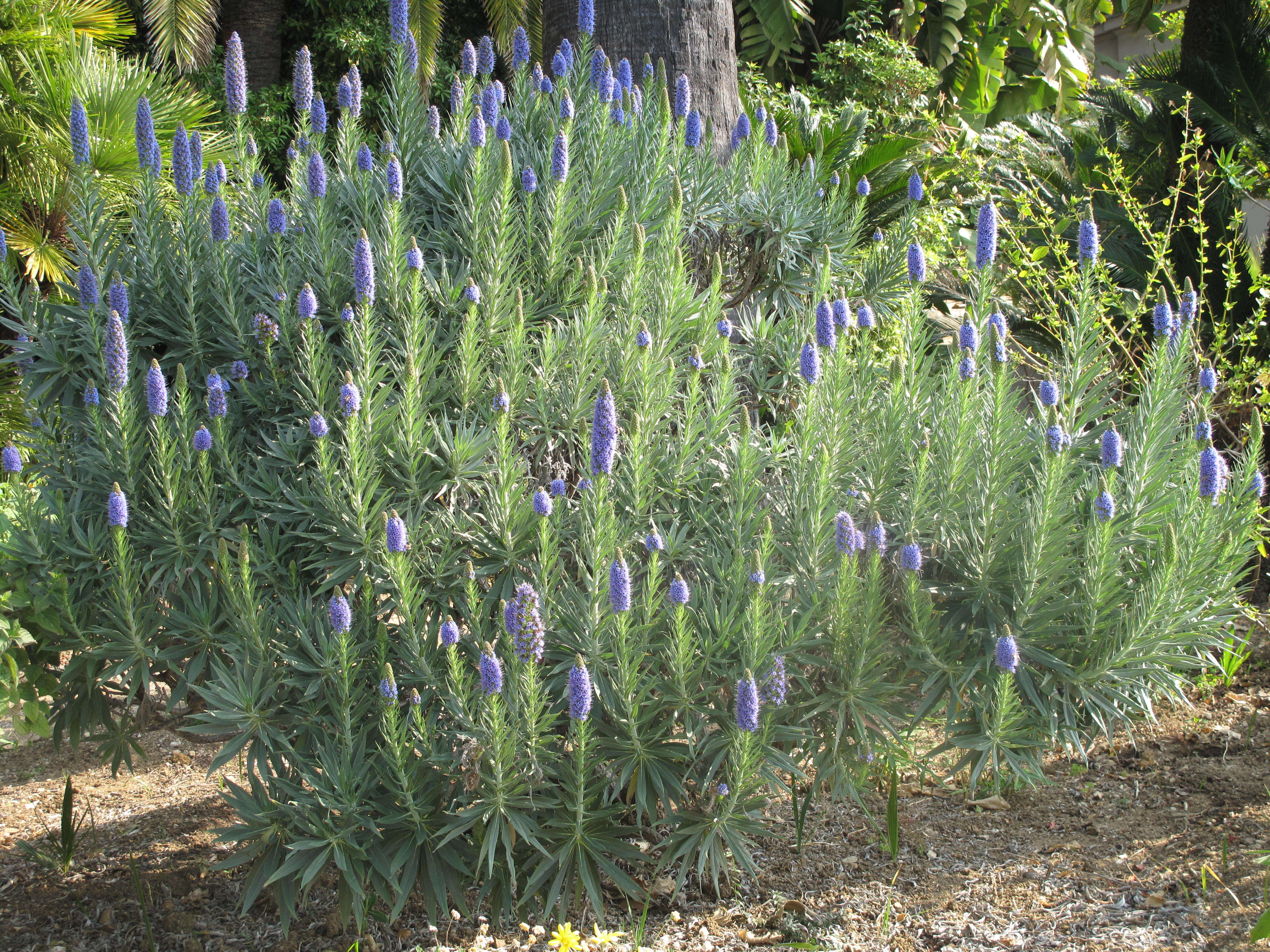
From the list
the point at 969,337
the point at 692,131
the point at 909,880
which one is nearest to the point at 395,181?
the point at 692,131

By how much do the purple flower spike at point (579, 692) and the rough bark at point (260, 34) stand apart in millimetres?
13257

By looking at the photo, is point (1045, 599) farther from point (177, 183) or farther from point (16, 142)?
point (16, 142)

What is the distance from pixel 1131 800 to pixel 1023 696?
142cm

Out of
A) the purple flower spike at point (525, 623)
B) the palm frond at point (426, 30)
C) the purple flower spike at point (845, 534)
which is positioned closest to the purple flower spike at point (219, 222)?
the purple flower spike at point (525, 623)

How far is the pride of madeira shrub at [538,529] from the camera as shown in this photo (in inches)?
108

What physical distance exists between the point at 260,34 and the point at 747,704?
13963 millimetres

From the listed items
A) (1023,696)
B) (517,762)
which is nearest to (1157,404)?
(1023,696)

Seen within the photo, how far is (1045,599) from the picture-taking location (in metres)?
2.94

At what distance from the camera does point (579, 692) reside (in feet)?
8.15

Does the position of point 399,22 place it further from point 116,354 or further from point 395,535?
point 395,535

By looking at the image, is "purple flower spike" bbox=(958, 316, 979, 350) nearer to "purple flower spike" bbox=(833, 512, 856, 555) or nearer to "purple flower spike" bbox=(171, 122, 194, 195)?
"purple flower spike" bbox=(833, 512, 856, 555)

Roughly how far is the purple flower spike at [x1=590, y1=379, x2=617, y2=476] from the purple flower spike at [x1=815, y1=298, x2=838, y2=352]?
2.44 ft

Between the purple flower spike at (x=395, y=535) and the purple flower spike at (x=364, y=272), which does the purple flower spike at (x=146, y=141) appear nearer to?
the purple flower spike at (x=364, y=272)

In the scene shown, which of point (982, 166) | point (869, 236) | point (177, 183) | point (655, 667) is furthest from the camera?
point (982, 166)
